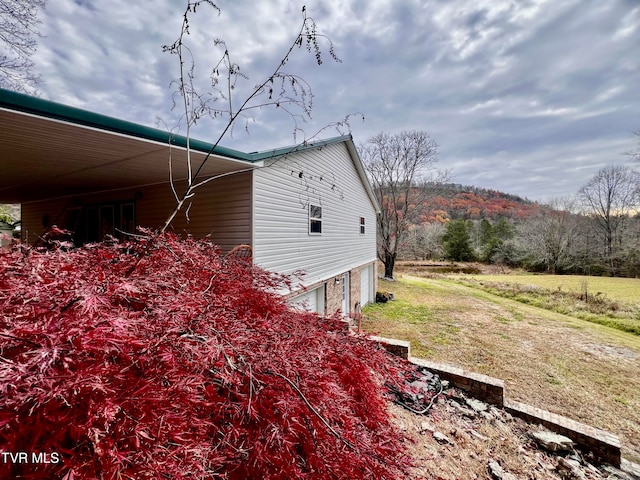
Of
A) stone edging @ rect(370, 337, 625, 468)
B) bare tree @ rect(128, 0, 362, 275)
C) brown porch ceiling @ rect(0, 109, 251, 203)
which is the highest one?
bare tree @ rect(128, 0, 362, 275)

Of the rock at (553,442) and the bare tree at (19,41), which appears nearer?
the rock at (553,442)

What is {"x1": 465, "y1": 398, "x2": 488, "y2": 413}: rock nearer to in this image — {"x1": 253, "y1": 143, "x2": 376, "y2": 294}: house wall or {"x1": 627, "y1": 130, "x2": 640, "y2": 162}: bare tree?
{"x1": 253, "y1": 143, "x2": 376, "y2": 294}: house wall

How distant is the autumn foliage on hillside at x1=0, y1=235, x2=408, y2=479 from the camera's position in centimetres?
97

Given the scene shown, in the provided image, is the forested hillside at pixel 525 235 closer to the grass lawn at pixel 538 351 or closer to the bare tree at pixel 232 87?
the grass lawn at pixel 538 351

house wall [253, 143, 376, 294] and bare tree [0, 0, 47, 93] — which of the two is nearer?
house wall [253, 143, 376, 294]

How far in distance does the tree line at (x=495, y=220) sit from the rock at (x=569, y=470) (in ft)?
57.4

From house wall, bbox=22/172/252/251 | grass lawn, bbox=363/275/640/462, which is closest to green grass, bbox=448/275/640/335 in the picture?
grass lawn, bbox=363/275/640/462

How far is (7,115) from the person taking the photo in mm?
2660

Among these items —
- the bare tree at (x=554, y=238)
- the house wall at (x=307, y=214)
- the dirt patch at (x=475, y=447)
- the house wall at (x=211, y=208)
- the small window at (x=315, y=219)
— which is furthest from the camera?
the bare tree at (x=554, y=238)

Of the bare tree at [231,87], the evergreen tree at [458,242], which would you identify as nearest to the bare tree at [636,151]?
the evergreen tree at [458,242]

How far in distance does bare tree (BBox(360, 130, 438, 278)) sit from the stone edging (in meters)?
16.0

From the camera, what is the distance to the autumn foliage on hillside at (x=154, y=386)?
38.3 inches

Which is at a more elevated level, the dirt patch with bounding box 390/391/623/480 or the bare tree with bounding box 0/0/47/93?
the bare tree with bounding box 0/0/47/93

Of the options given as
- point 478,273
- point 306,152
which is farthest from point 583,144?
point 306,152
